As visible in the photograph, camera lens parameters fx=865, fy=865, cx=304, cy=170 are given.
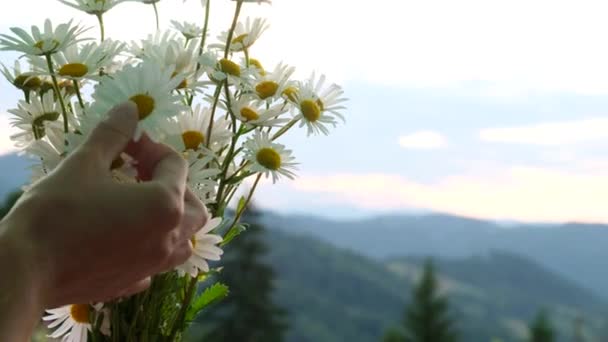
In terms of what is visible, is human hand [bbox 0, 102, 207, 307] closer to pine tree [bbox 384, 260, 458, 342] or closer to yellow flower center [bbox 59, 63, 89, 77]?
yellow flower center [bbox 59, 63, 89, 77]

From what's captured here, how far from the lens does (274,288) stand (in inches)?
725

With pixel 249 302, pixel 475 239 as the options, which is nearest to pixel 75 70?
pixel 249 302

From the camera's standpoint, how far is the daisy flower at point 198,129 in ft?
2.17

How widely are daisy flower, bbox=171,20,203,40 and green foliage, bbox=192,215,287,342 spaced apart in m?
16.9

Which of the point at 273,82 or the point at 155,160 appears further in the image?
the point at 273,82

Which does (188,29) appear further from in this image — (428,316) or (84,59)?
(428,316)

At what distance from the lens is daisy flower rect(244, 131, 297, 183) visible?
716mm

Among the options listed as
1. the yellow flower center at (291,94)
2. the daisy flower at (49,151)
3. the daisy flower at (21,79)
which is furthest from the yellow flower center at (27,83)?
the yellow flower center at (291,94)

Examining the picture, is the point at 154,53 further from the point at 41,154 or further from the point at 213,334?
the point at 213,334

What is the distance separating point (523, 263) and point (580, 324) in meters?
15.9

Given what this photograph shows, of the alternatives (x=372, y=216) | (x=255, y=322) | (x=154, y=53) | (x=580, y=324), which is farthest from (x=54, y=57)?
(x=372, y=216)

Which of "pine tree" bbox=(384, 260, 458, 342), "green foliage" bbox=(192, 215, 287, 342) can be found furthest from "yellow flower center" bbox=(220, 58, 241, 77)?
"green foliage" bbox=(192, 215, 287, 342)

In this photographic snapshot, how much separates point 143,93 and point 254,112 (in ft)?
0.49

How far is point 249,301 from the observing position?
17.8 meters
